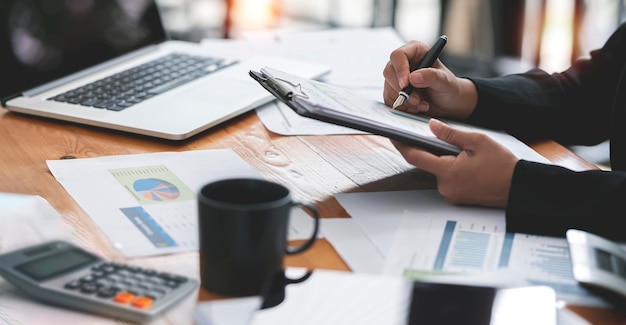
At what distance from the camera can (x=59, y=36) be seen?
1.27 meters

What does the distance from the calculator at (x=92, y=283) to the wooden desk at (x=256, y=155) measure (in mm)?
114

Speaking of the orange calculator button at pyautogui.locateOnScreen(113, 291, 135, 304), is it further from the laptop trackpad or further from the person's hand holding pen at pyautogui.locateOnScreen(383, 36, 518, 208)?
the laptop trackpad

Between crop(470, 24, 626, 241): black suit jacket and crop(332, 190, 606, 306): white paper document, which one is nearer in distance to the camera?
crop(332, 190, 606, 306): white paper document

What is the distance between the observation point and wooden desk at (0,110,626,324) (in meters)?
0.94

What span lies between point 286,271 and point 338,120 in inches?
9.1

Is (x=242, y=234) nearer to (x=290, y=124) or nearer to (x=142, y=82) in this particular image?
(x=290, y=124)

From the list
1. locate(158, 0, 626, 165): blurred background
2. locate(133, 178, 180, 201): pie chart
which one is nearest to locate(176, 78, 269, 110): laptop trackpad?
locate(133, 178, 180, 201): pie chart

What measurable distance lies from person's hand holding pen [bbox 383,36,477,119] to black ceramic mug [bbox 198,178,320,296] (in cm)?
49

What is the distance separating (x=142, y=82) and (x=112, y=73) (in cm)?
8

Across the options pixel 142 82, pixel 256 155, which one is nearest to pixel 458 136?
pixel 256 155

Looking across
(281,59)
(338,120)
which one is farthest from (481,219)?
(281,59)

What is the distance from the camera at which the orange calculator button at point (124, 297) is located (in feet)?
2.14

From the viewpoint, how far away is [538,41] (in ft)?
10.5

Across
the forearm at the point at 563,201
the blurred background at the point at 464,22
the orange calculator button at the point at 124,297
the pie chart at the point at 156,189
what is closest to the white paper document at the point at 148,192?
the pie chart at the point at 156,189
